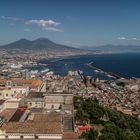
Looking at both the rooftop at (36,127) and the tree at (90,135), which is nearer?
the rooftop at (36,127)

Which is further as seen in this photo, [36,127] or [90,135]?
[90,135]

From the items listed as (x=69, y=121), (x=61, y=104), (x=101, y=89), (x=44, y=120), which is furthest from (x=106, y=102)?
(x=44, y=120)

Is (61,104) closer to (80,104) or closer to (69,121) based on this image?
(80,104)

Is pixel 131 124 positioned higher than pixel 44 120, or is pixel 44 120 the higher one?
pixel 44 120

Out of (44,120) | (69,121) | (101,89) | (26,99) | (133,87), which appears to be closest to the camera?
(44,120)

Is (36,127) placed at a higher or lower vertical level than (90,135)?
Result: higher

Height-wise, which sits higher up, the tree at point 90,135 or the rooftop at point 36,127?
the rooftop at point 36,127

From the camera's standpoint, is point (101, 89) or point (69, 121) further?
point (101, 89)

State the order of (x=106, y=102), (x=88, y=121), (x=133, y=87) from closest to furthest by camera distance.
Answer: (x=88, y=121)
(x=106, y=102)
(x=133, y=87)

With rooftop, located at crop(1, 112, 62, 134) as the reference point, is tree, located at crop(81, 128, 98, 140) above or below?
below

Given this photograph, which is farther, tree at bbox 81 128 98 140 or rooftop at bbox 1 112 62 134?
tree at bbox 81 128 98 140

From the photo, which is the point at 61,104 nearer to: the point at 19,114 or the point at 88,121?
the point at 88,121
